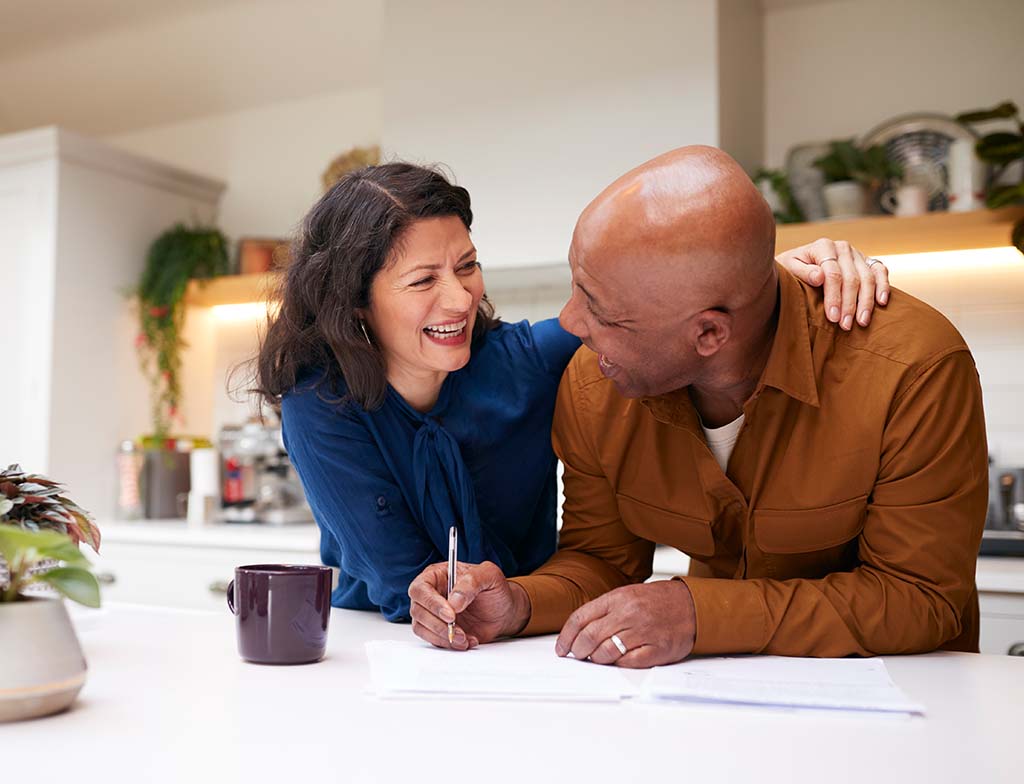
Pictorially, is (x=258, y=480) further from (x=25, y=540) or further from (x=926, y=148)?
(x=25, y=540)

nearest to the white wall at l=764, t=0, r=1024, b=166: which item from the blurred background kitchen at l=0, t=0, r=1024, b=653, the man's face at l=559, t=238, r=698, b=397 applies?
the blurred background kitchen at l=0, t=0, r=1024, b=653

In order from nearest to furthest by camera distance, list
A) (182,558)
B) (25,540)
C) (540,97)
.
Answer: (25,540), (540,97), (182,558)

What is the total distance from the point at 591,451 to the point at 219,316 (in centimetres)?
311

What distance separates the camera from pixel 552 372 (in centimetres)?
157

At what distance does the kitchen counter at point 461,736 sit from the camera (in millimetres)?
713

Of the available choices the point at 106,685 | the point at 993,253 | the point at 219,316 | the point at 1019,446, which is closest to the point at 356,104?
the point at 219,316

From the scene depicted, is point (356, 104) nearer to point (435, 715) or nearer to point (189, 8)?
point (189, 8)

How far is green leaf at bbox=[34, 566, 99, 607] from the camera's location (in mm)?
785

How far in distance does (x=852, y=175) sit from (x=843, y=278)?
1.70 m

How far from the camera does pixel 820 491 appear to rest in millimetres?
1246

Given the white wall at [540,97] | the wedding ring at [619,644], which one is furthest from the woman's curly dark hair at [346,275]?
the white wall at [540,97]

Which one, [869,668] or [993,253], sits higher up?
[993,253]

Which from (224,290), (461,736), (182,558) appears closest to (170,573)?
(182,558)

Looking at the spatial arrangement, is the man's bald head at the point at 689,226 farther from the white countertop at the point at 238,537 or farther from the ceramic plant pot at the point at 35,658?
the white countertop at the point at 238,537
